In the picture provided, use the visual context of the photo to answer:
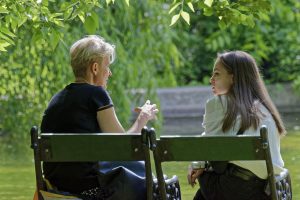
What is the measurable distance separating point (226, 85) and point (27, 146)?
9.46 metres

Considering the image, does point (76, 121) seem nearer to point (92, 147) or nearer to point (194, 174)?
point (92, 147)

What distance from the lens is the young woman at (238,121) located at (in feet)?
20.0

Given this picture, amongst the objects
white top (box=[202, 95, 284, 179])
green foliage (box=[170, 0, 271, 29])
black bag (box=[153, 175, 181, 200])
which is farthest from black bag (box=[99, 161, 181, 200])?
Answer: green foliage (box=[170, 0, 271, 29])

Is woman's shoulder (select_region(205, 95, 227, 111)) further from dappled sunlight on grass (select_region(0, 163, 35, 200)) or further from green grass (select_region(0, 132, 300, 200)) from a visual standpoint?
dappled sunlight on grass (select_region(0, 163, 35, 200))

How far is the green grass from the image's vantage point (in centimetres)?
997

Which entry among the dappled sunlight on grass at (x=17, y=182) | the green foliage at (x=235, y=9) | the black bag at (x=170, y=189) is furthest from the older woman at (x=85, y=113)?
the dappled sunlight on grass at (x=17, y=182)

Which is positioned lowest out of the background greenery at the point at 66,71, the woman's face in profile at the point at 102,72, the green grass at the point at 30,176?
the green grass at the point at 30,176

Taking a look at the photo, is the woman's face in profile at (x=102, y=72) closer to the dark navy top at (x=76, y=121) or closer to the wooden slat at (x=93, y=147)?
the dark navy top at (x=76, y=121)

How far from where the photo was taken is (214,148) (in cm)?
572

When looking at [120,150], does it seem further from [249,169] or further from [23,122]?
[23,122]

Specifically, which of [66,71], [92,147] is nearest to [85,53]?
[92,147]

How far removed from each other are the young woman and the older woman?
41 cm

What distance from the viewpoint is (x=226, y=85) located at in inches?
254

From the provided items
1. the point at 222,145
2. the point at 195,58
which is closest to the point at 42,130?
the point at 222,145
